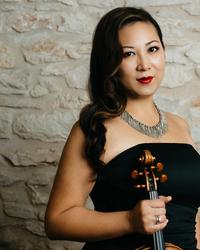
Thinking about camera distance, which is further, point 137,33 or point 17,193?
point 17,193

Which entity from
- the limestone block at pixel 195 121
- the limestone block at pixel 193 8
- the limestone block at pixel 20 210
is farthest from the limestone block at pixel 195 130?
the limestone block at pixel 20 210

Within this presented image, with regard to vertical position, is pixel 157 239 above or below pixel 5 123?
below

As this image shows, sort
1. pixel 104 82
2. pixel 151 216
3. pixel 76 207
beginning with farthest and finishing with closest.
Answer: pixel 104 82
pixel 76 207
pixel 151 216

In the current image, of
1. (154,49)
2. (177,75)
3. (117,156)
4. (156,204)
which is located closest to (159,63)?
(154,49)

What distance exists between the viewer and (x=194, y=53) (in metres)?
2.53

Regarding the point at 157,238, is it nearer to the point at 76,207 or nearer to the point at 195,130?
the point at 76,207

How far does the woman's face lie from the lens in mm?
1480

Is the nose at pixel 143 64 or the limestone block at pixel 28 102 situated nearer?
the nose at pixel 143 64

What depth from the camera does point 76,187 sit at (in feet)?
4.68

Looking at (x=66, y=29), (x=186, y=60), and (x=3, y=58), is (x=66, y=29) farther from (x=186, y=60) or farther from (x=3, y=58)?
(x=186, y=60)

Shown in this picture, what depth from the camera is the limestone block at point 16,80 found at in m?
2.58

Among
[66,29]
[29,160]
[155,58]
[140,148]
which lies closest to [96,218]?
[140,148]

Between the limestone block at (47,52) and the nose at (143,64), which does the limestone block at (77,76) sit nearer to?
the limestone block at (47,52)

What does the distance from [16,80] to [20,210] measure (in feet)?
2.28
